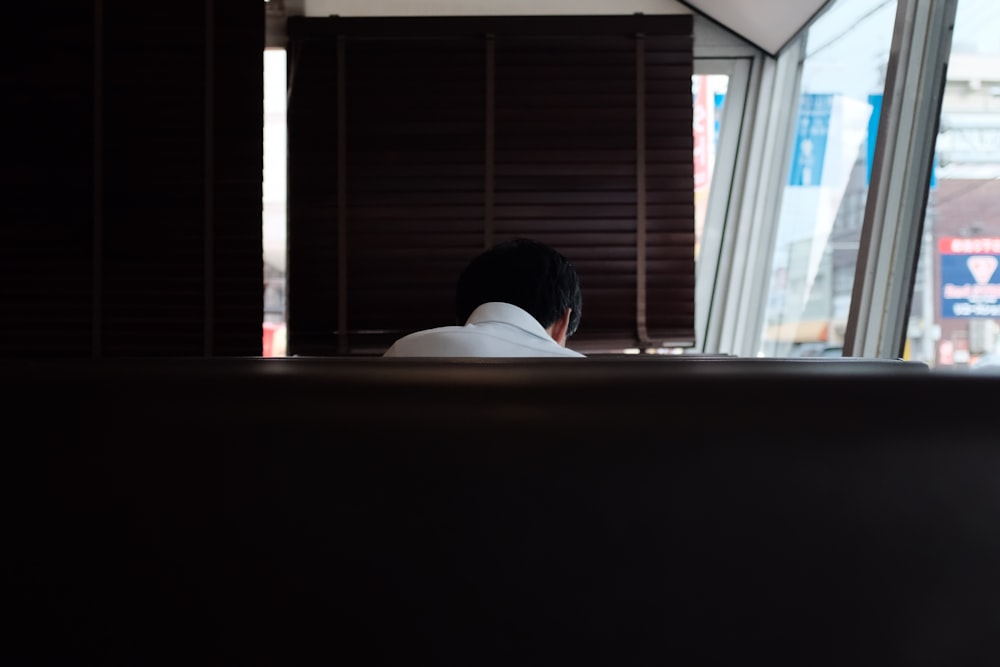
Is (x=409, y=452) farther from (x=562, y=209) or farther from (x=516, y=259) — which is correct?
(x=562, y=209)

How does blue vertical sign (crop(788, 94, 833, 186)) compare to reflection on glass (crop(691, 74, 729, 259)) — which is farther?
reflection on glass (crop(691, 74, 729, 259))

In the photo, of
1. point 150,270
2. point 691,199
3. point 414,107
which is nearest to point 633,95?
point 691,199

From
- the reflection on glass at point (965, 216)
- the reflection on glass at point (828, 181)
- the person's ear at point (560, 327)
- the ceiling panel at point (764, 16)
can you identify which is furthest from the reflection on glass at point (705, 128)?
the person's ear at point (560, 327)

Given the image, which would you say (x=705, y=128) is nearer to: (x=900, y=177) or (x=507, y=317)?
(x=900, y=177)

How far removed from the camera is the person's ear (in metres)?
1.92

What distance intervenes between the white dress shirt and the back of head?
0.27ft

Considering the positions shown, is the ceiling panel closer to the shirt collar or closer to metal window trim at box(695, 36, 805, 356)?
metal window trim at box(695, 36, 805, 356)

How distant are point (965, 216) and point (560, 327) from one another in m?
1.39

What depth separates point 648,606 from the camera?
0.39m

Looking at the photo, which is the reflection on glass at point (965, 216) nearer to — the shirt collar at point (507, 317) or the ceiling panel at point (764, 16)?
the ceiling panel at point (764, 16)

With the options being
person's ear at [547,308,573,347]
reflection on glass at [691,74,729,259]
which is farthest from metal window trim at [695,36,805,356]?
person's ear at [547,308,573,347]

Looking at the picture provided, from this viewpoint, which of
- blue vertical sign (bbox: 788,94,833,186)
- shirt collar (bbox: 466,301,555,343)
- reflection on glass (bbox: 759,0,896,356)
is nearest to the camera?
shirt collar (bbox: 466,301,555,343)

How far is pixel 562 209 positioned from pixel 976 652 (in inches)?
138

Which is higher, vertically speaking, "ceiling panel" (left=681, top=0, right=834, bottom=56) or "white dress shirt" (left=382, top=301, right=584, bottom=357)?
"ceiling panel" (left=681, top=0, right=834, bottom=56)
